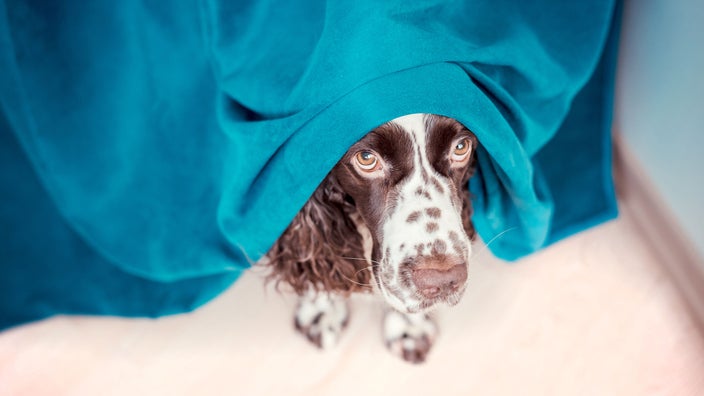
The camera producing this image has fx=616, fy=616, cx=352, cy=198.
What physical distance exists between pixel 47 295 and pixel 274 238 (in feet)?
3.57

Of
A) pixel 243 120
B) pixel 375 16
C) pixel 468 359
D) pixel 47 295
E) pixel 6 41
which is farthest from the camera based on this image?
pixel 47 295

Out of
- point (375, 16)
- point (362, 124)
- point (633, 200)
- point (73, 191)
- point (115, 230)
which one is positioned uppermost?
point (375, 16)

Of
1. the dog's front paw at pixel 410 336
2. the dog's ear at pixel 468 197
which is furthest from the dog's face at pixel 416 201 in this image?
the dog's front paw at pixel 410 336

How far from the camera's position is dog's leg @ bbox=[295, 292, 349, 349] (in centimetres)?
217

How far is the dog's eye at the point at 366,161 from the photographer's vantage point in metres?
1.58

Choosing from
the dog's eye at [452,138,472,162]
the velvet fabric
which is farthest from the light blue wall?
the dog's eye at [452,138,472,162]

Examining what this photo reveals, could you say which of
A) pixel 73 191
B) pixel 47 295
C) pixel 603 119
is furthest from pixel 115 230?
pixel 603 119

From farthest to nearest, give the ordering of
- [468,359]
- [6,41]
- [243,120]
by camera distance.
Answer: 1. [468,359]
2. [6,41]
3. [243,120]

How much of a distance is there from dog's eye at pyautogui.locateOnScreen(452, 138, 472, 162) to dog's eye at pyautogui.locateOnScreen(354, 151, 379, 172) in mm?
214

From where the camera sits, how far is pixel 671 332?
2115mm

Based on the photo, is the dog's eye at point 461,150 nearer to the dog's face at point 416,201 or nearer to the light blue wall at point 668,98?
the dog's face at point 416,201

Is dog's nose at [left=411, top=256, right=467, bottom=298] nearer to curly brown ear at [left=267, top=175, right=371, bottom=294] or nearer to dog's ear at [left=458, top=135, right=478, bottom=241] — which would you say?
dog's ear at [left=458, top=135, right=478, bottom=241]

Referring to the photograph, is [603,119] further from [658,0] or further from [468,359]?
[468,359]

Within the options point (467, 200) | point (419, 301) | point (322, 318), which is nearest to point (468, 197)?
point (467, 200)
